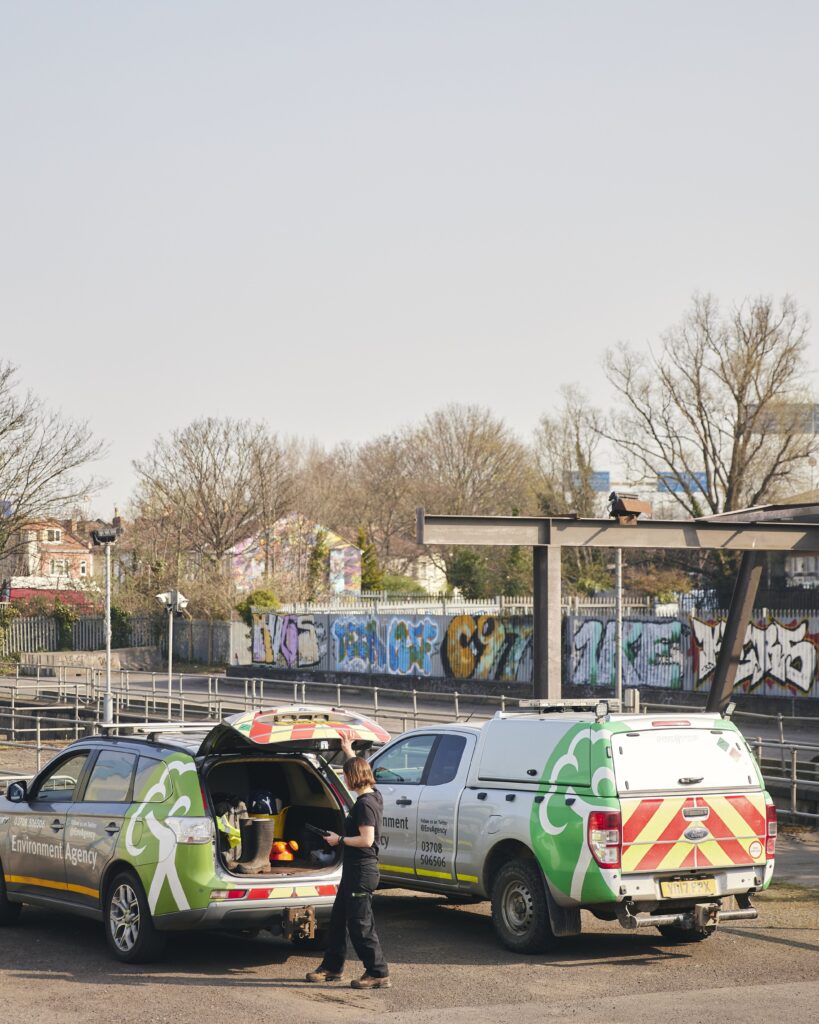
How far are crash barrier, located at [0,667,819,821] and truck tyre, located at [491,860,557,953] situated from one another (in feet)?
35.1

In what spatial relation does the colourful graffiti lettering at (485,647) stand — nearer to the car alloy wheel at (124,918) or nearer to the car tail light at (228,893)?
the car alloy wheel at (124,918)

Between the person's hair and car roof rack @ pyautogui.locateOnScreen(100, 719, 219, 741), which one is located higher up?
car roof rack @ pyautogui.locateOnScreen(100, 719, 219, 741)

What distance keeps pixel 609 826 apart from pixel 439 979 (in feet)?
5.20

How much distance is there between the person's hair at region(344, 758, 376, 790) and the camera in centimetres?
960

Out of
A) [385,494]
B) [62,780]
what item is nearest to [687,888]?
[62,780]

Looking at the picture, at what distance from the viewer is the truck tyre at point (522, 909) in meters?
10.5

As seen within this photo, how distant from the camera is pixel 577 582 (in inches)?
2437

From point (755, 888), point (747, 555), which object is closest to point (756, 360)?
point (747, 555)

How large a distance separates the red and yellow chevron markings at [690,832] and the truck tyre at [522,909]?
78cm

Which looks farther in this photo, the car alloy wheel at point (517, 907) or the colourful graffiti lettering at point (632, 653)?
the colourful graffiti lettering at point (632, 653)

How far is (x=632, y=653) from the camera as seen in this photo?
3872 centimetres

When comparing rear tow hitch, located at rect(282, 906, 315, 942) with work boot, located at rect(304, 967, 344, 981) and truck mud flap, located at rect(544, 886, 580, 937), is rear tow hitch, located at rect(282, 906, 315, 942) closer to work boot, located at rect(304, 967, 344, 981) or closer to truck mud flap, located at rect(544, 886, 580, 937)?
work boot, located at rect(304, 967, 344, 981)

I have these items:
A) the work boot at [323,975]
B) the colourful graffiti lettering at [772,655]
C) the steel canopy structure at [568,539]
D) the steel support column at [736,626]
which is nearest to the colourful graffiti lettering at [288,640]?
the colourful graffiti lettering at [772,655]

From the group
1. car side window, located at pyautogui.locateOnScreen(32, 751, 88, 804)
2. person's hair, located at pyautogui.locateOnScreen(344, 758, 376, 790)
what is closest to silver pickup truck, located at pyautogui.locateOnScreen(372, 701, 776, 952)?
person's hair, located at pyautogui.locateOnScreen(344, 758, 376, 790)
